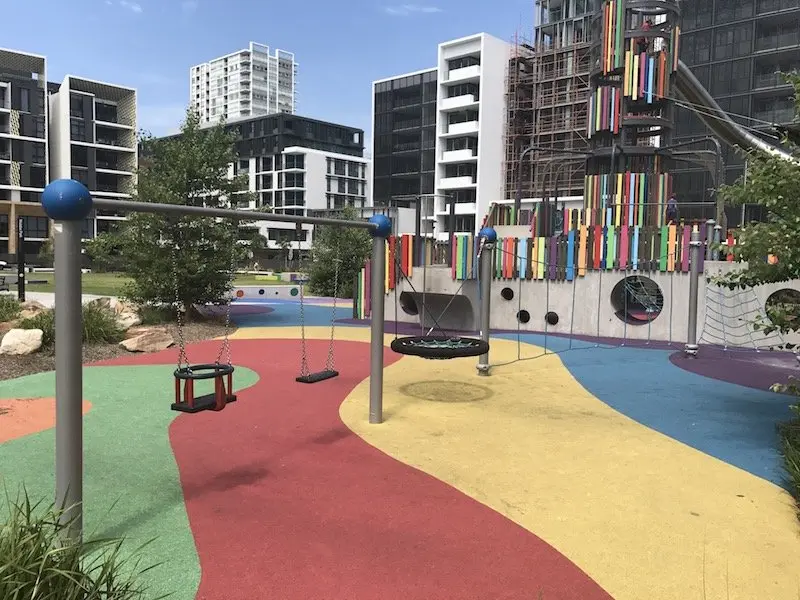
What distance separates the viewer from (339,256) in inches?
1146

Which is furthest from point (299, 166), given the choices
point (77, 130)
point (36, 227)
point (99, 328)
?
point (99, 328)

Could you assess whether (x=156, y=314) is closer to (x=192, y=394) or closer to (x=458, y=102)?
(x=192, y=394)

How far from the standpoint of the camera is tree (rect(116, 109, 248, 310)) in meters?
17.4

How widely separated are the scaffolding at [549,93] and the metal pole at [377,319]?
190 feet

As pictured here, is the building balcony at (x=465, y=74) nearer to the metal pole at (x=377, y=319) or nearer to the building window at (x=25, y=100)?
the building window at (x=25, y=100)

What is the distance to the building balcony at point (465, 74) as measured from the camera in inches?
2713

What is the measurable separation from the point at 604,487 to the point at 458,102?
68.2 meters

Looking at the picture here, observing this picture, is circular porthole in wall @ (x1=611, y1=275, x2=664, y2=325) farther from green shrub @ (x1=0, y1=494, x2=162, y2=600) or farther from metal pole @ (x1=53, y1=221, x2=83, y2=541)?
green shrub @ (x1=0, y1=494, x2=162, y2=600)

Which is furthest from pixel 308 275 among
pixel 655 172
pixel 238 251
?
pixel 655 172

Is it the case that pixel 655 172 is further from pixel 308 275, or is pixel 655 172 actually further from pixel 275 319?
pixel 308 275

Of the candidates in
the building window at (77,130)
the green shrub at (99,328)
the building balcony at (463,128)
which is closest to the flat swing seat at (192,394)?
the green shrub at (99,328)

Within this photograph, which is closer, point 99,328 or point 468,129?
point 99,328

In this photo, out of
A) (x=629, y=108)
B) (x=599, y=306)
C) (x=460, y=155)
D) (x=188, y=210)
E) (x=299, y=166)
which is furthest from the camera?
(x=299, y=166)

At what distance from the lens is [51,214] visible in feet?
13.9
